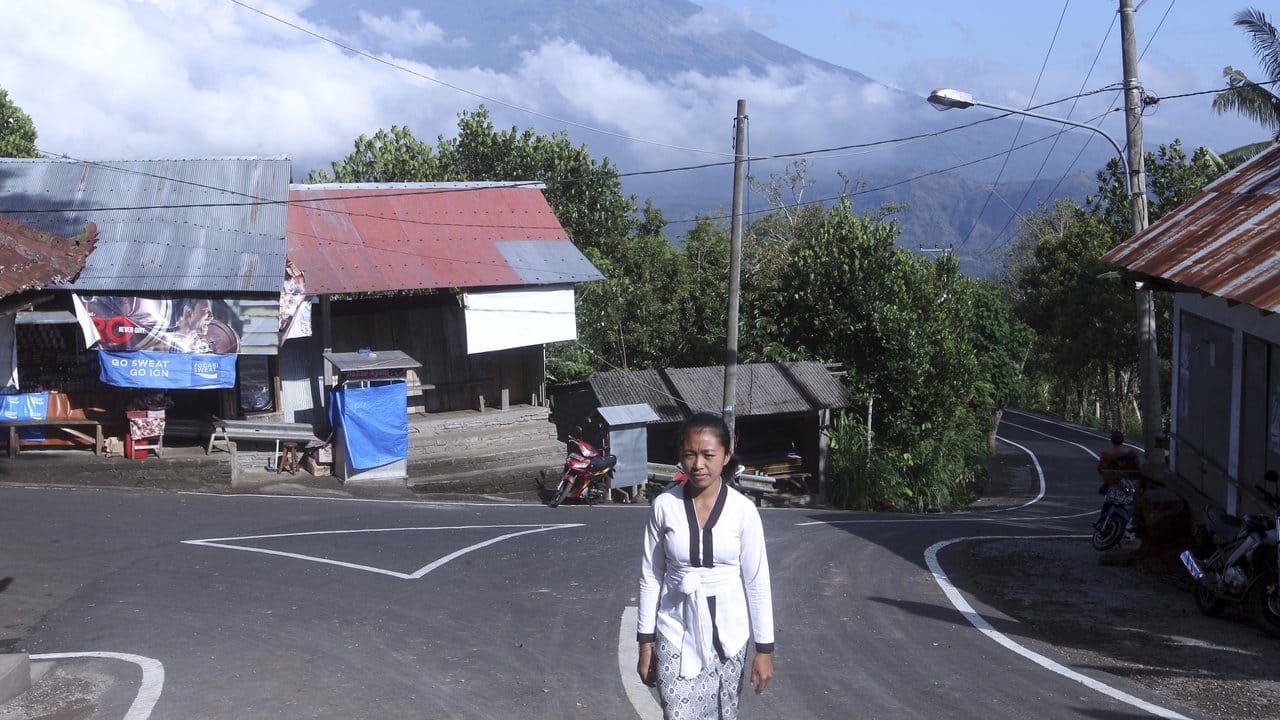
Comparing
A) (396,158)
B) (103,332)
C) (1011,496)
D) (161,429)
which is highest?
(396,158)

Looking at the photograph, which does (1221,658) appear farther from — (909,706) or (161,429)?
(161,429)

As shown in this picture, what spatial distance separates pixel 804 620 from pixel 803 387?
1657 cm

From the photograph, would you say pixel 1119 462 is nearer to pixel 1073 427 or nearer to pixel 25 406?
pixel 25 406

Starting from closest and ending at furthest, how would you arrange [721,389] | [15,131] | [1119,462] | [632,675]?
[632,675] → [1119,462] → [721,389] → [15,131]

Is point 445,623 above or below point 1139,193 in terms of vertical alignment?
below

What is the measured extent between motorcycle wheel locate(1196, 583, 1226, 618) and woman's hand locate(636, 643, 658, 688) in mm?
6184

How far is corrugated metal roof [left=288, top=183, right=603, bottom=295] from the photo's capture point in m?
20.9

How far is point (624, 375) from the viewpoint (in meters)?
23.1

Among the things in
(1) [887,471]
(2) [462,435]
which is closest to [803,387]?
(1) [887,471]

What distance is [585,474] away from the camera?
1992cm

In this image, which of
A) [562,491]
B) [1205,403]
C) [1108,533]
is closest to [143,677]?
[1108,533]

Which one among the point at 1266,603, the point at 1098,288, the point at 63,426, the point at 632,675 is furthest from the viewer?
the point at 1098,288

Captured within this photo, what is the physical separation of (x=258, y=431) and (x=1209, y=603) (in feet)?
52.8

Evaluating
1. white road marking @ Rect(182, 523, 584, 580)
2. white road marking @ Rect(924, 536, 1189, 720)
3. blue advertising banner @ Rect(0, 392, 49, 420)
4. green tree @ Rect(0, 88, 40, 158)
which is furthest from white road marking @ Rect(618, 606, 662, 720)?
green tree @ Rect(0, 88, 40, 158)
